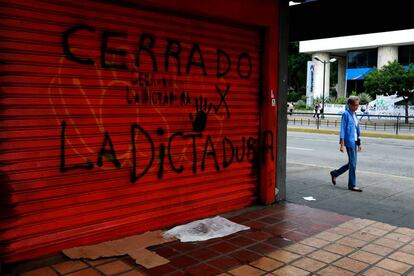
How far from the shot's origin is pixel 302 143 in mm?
16734

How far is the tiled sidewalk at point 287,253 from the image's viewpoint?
3801 mm

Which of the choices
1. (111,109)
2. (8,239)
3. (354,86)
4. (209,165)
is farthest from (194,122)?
(354,86)

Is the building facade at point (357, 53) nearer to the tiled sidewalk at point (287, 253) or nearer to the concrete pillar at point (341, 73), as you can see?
the concrete pillar at point (341, 73)

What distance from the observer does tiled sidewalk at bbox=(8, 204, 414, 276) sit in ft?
12.5

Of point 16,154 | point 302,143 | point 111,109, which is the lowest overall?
point 302,143

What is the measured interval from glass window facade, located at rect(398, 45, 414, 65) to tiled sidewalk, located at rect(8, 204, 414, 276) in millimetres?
41556

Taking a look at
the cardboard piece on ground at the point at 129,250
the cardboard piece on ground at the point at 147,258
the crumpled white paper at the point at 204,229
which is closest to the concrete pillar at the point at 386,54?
the crumpled white paper at the point at 204,229

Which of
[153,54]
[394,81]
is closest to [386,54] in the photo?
[394,81]

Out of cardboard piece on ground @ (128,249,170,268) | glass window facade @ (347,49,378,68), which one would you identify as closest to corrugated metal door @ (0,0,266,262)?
cardboard piece on ground @ (128,249,170,268)

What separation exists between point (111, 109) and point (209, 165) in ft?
5.36

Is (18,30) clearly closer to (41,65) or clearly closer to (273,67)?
(41,65)

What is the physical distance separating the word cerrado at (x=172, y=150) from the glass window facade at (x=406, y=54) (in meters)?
41.2

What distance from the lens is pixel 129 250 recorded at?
4148 mm

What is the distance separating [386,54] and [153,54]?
138 ft
